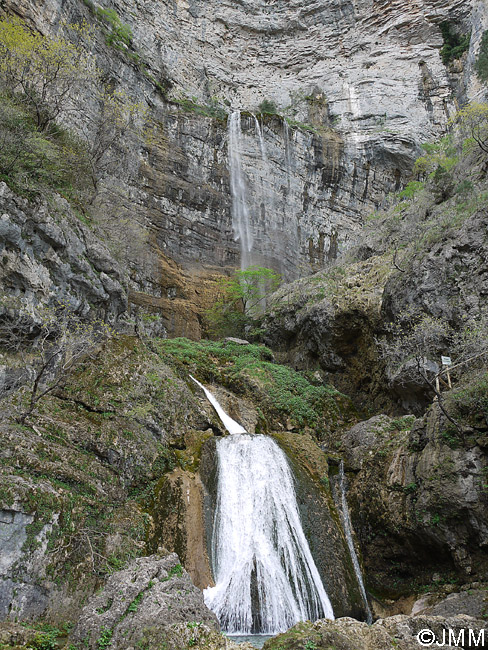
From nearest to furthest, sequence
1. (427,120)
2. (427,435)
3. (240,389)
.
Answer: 1. (427,435)
2. (240,389)
3. (427,120)

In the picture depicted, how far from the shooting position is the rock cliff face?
99.0 feet

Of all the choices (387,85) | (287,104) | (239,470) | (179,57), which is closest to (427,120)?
(387,85)

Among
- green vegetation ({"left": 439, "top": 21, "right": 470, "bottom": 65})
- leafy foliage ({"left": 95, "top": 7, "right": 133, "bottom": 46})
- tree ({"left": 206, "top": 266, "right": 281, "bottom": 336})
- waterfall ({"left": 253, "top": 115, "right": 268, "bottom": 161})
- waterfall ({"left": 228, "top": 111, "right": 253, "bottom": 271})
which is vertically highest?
green vegetation ({"left": 439, "top": 21, "right": 470, "bottom": 65})

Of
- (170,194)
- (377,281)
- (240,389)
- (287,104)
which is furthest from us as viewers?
(287,104)

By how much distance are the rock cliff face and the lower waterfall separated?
16.5m

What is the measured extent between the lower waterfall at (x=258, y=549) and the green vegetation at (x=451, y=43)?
143 ft

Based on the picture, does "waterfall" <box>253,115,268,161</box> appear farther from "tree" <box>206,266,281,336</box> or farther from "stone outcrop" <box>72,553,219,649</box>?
"stone outcrop" <box>72,553,219,649</box>

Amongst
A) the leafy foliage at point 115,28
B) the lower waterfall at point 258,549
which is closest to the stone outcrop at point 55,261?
the lower waterfall at point 258,549

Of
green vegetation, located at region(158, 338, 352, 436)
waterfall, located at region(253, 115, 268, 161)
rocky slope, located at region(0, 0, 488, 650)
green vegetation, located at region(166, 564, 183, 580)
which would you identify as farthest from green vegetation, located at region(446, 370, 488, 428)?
waterfall, located at region(253, 115, 268, 161)

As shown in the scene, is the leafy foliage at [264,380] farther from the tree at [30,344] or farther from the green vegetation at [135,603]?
the green vegetation at [135,603]

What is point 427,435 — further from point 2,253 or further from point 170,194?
point 170,194

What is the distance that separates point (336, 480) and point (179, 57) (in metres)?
40.0

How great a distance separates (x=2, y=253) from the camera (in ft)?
35.2

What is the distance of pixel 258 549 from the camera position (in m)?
10.7
